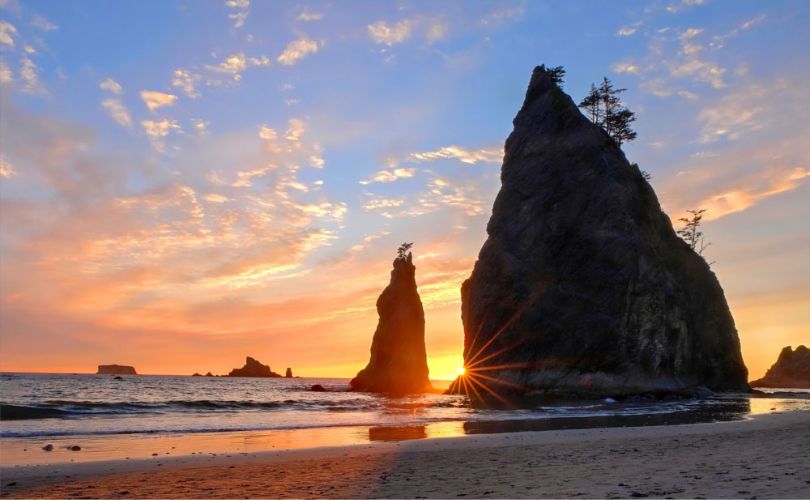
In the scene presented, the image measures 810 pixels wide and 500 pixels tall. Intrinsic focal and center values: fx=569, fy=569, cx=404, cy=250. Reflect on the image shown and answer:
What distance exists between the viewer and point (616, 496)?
26.2 ft

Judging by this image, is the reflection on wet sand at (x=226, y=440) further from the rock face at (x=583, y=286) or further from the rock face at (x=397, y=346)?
the rock face at (x=397, y=346)

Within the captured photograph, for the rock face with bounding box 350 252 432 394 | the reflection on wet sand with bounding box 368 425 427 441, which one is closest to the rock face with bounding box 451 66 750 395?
the rock face with bounding box 350 252 432 394

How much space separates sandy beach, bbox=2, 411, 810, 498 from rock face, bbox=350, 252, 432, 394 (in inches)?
2930

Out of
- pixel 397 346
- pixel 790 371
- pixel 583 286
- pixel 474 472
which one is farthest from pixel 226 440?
pixel 790 371

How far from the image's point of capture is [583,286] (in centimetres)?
5541

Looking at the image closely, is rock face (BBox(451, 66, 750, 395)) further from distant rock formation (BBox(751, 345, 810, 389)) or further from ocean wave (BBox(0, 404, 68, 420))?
distant rock formation (BBox(751, 345, 810, 389))

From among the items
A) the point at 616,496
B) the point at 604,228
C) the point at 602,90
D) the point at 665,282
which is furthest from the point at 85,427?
the point at 602,90

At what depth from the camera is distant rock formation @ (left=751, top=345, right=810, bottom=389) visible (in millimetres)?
126375

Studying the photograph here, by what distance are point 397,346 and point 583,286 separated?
42490 millimetres

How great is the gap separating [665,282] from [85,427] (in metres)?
50.4

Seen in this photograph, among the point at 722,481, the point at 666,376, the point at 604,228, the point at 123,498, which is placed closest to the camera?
the point at 722,481

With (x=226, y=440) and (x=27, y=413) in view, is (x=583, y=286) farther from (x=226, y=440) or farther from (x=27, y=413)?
(x=27, y=413)

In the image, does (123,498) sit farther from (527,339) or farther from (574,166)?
(574,166)

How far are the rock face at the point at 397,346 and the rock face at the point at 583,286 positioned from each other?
25.4m
